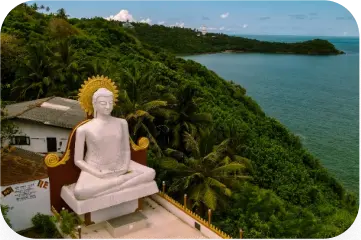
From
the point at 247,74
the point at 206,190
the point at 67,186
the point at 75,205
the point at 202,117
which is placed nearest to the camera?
the point at 75,205

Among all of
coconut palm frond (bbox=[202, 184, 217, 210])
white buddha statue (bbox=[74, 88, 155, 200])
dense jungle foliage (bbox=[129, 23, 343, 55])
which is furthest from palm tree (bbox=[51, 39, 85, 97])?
dense jungle foliage (bbox=[129, 23, 343, 55])

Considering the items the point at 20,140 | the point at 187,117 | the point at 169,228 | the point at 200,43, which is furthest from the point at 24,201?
the point at 200,43

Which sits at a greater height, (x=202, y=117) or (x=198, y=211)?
(x=202, y=117)

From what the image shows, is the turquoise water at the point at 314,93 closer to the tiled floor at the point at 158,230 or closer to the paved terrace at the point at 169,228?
the paved terrace at the point at 169,228

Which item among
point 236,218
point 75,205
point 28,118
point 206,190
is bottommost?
point 236,218

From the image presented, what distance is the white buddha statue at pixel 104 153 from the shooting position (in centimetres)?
870

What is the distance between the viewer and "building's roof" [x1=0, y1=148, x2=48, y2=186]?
10.1m

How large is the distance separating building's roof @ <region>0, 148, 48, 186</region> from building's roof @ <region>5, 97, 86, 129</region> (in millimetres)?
2408

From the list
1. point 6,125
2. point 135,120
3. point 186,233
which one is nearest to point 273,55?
point 135,120

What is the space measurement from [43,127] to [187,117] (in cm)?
582

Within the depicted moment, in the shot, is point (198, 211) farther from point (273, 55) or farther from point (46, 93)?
point (273, 55)

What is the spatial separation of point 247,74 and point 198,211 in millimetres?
30079

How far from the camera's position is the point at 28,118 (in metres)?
14.0

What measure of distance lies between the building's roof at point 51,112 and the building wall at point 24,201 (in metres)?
3.77
